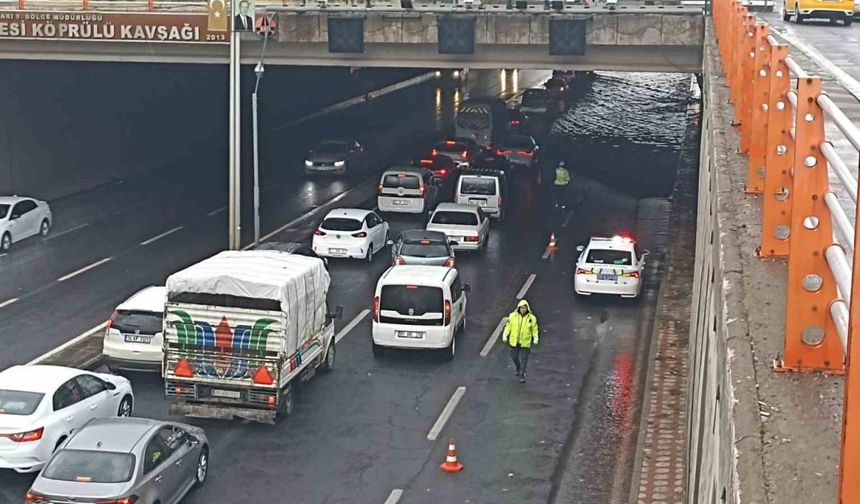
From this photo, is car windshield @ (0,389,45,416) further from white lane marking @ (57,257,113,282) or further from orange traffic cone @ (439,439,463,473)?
white lane marking @ (57,257,113,282)

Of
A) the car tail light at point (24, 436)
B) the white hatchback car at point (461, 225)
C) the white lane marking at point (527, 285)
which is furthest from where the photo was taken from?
the white hatchback car at point (461, 225)

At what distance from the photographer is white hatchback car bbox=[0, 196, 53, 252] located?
37.2 meters

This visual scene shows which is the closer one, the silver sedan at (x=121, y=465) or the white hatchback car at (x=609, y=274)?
the silver sedan at (x=121, y=465)

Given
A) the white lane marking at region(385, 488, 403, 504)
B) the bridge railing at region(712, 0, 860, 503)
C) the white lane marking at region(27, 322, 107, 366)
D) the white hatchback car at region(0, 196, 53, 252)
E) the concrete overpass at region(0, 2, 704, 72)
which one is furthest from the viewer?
the concrete overpass at region(0, 2, 704, 72)

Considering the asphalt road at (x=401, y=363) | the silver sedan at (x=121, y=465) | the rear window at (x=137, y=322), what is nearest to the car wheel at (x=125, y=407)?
the asphalt road at (x=401, y=363)

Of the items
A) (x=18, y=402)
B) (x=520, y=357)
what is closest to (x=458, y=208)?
(x=520, y=357)

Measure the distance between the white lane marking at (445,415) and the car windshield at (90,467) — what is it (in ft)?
19.3

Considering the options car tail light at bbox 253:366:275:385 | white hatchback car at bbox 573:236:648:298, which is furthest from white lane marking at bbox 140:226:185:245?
car tail light at bbox 253:366:275:385

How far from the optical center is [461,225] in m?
37.2

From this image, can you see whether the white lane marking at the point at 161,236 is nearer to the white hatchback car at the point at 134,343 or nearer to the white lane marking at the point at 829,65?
the white hatchback car at the point at 134,343

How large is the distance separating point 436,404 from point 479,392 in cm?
115

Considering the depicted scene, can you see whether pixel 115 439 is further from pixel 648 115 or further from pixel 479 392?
pixel 648 115

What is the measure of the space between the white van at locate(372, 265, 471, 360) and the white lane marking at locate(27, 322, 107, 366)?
19.4 feet

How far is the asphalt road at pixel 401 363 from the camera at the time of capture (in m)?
19.7
